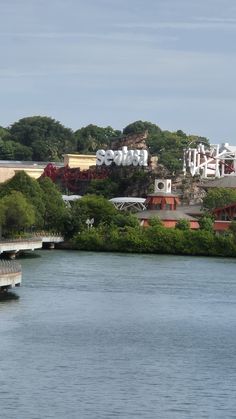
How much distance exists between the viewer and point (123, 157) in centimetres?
13638

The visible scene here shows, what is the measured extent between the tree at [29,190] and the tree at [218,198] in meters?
16.4

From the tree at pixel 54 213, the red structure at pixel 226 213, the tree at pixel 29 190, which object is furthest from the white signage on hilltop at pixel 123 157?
the tree at pixel 54 213

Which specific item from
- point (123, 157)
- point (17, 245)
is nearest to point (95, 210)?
point (123, 157)

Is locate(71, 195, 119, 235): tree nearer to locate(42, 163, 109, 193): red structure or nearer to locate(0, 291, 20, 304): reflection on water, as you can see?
locate(42, 163, 109, 193): red structure

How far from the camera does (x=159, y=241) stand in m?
107

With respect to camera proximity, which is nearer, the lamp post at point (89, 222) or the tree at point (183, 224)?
the tree at point (183, 224)

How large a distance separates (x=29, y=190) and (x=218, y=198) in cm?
1840

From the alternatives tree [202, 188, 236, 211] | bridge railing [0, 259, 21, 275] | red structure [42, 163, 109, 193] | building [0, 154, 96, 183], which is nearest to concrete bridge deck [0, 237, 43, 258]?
bridge railing [0, 259, 21, 275]

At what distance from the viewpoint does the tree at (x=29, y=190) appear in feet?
363

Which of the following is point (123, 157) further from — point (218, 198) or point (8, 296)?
point (8, 296)

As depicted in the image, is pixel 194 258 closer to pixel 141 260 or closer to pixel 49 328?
pixel 141 260

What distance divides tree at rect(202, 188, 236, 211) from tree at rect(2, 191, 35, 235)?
22337mm

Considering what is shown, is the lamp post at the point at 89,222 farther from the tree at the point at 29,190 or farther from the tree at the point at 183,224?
the tree at the point at 183,224

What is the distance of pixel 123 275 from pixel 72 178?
5928cm
